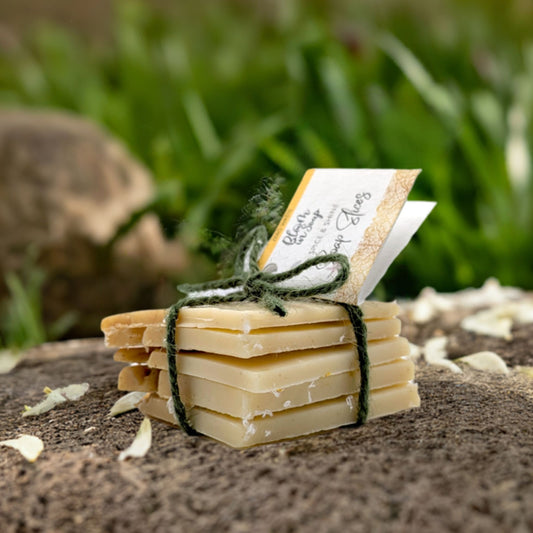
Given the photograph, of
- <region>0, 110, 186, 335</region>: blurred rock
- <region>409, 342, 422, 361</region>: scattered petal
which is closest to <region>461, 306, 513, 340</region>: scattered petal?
<region>409, 342, 422, 361</region>: scattered petal

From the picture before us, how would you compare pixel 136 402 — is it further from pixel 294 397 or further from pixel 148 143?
pixel 148 143

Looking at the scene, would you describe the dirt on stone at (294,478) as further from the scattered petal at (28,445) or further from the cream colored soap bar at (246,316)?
the cream colored soap bar at (246,316)

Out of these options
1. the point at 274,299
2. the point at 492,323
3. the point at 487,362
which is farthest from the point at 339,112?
the point at 274,299

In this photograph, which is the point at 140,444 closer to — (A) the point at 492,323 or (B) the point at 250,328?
(B) the point at 250,328

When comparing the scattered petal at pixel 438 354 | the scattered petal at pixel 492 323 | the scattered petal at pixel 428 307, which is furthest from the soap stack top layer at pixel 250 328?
the scattered petal at pixel 428 307

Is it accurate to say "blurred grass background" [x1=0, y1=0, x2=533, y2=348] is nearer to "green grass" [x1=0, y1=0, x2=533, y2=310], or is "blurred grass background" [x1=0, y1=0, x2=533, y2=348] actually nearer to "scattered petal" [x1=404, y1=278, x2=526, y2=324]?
"green grass" [x1=0, y1=0, x2=533, y2=310]

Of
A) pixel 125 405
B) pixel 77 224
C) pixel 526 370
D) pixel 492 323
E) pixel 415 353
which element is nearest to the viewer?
pixel 125 405

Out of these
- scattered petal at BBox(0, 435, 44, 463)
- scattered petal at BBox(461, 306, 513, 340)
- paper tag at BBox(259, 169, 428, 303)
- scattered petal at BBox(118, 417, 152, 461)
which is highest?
paper tag at BBox(259, 169, 428, 303)
